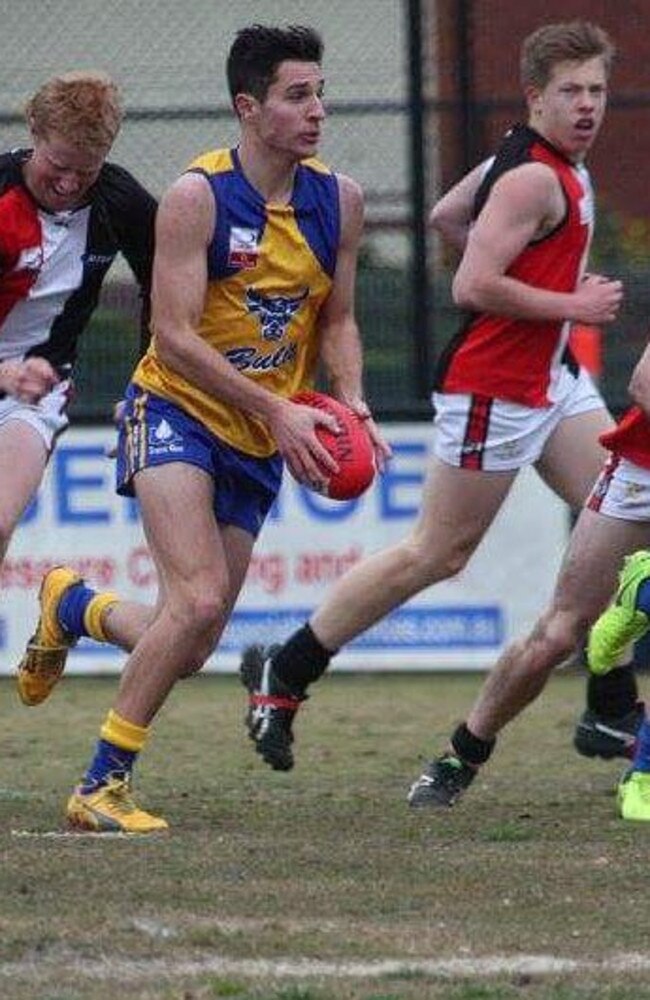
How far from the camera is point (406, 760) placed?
10.1 metres

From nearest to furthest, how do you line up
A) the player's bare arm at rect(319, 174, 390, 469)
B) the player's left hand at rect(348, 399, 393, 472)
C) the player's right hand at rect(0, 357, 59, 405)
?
1. the player's right hand at rect(0, 357, 59, 405)
2. the player's left hand at rect(348, 399, 393, 472)
3. the player's bare arm at rect(319, 174, 390, 469)

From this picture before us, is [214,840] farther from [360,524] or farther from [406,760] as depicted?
[360,524]

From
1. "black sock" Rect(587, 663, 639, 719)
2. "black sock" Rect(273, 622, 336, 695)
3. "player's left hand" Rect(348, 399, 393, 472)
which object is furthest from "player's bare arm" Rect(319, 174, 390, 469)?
"black sock" Rect(587, 663, 639, 719)

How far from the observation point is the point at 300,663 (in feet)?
28.5

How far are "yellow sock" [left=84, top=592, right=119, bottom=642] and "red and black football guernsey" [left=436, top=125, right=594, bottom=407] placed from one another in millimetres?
1193

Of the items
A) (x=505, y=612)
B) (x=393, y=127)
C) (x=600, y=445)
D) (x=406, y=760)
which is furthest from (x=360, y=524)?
(x=600, y=445)

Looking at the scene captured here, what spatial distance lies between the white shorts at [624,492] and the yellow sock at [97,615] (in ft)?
4.65

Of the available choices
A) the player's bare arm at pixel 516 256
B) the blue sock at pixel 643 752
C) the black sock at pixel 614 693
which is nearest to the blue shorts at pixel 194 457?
the player's bare arm at pixel 516 256

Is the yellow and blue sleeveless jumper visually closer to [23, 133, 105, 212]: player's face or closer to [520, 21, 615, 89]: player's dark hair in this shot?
[23, 133, 105, 212]: player's face

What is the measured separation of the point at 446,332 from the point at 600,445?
4701 millimetres

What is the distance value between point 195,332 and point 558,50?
1.46 metres

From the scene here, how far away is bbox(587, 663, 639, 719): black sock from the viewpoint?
28.7 ft

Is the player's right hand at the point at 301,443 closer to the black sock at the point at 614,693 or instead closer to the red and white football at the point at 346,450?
the red and white football at the point at 346,450

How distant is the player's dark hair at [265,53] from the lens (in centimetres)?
770
